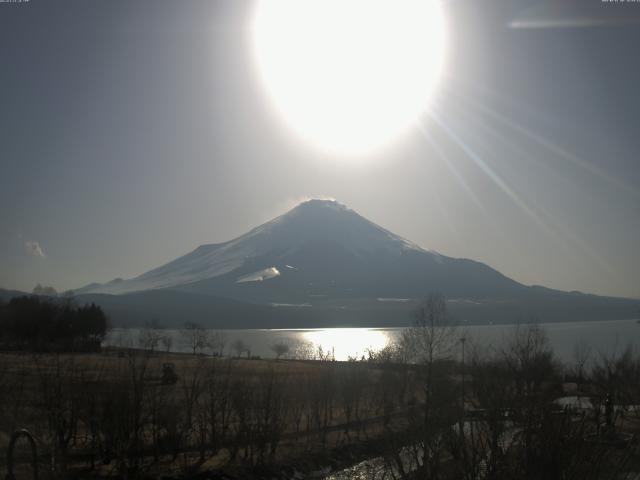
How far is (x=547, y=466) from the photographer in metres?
5.68

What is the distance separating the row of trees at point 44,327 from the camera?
56.5 metres

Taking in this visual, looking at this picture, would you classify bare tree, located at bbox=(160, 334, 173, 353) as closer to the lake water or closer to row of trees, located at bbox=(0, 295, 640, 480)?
the lake water

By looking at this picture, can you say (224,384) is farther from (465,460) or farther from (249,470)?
(465,460)

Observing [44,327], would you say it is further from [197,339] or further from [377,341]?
[377,341]

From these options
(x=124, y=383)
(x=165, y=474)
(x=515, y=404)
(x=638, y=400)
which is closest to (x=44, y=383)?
(x=124, y=383)

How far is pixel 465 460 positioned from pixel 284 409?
16.9m

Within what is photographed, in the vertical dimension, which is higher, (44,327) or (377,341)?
(44,327)

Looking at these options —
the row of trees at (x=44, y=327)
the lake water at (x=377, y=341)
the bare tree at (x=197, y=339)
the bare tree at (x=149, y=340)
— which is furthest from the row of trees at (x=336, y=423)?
the bare tree at (x=197, y=339)

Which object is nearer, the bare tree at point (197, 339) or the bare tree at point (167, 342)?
the bare tree at point (167, 342)

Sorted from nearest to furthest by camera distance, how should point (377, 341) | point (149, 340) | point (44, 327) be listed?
point (44, 327) → point (149, 340) → point (377, 341)

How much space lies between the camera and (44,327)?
5931cm

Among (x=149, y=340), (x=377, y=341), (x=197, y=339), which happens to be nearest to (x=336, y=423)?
(x=149, y=340)

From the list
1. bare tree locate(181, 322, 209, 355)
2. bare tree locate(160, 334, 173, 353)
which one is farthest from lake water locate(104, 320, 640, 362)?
bare tree locate(160, 334, 173, 353)

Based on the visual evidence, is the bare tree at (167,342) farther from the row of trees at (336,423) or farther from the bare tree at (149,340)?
the row of trees at (336,423)
